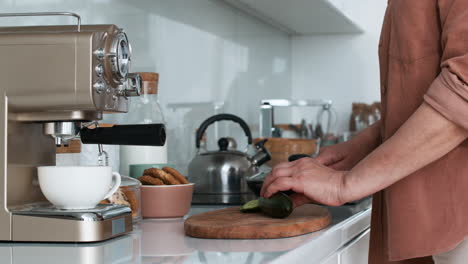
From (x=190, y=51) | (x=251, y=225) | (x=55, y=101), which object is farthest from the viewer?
(x=190, y=51)

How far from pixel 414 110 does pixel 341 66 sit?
2149 mm

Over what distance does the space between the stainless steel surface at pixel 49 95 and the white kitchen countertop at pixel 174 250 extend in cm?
3

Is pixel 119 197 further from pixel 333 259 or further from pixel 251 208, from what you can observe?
pixel 333 259

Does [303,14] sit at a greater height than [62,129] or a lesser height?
greater

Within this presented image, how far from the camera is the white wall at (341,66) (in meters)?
3.25

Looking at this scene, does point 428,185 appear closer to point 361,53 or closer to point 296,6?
point 296,6

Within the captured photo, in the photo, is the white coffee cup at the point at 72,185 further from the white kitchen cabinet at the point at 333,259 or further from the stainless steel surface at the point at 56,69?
the white kitchen cabinet at the point at 333,259

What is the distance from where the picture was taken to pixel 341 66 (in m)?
3.30

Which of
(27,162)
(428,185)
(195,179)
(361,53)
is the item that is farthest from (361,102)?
(27,162)

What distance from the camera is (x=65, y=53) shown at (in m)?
0.96

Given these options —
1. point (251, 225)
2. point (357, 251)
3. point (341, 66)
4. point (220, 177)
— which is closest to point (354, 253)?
point (357, 251)

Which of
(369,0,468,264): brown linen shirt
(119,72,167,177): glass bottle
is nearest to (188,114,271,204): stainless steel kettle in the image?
(119,72,167,177): glass bottle

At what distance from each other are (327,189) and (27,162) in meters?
0.46

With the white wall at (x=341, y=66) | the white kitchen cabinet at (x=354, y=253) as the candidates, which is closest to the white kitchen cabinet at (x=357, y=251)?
the white kitchen cabinet at (x=354, y=253)
